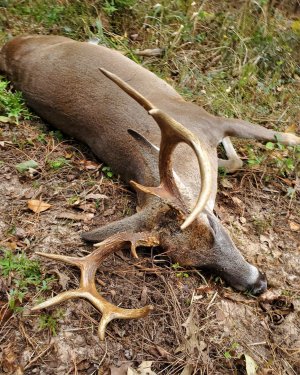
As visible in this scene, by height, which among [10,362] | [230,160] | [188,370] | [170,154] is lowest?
[10,362]

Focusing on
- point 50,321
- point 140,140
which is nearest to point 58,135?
point 140,140

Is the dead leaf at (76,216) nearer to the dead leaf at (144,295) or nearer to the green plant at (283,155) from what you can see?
the dead leaf at (144,295)

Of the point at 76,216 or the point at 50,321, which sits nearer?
the point at 50,321

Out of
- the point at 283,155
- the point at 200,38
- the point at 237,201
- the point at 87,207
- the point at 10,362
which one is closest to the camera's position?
the point at 10,362

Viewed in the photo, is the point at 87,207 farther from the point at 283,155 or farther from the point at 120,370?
the point at 283,155

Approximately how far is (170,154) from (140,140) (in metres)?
0.56

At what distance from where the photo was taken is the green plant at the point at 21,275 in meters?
3.53

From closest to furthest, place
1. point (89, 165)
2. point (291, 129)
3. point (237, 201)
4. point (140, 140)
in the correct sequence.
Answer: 1. point (140, 140)
2. point (237, 201)
3. point (89, 165)
4. point (291, 129)

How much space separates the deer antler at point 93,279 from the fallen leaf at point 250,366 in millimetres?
824

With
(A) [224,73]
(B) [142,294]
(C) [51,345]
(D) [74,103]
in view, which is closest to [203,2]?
(A) [224,73]

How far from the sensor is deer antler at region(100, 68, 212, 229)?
3055mm

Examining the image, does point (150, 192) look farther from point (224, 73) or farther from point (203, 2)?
point (203, 2)

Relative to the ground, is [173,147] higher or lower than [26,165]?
higher

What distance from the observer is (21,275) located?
366cm
